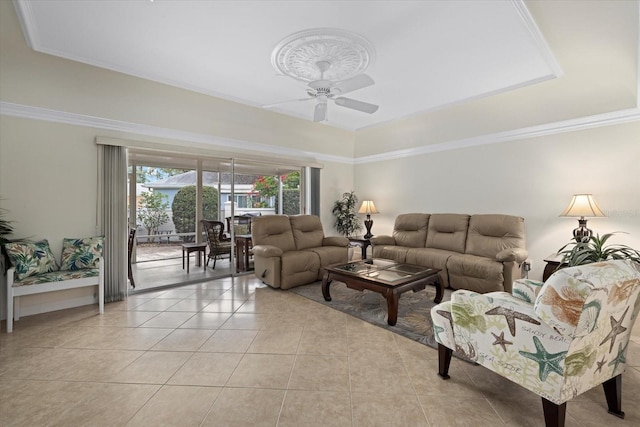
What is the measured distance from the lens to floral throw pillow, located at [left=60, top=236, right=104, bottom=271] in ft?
11.1

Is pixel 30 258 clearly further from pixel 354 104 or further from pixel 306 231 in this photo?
pixel 354 104

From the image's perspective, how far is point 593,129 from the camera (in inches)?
148

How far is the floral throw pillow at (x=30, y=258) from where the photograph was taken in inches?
117

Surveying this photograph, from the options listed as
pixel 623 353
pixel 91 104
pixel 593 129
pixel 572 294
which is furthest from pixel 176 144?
pixel 593 129

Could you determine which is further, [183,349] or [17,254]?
[17,254]

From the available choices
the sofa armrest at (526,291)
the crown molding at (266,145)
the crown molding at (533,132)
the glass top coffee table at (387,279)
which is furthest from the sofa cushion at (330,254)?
the sofa armrest at (526,291)

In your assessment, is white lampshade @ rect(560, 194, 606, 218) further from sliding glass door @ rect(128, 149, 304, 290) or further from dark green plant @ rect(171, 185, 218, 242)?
dark green plant @ rect(171, 185, 218, 242)

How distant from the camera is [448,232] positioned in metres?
4.83

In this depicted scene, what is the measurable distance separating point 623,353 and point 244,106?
17.1ft

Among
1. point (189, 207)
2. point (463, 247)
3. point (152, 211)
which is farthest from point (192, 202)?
point (463, 247)

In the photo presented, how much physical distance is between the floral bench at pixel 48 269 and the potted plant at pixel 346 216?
433cm

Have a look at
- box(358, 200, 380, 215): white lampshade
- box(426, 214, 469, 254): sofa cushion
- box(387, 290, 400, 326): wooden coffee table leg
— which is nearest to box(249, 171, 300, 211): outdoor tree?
box(358, 200, 380, 215): white lampshade

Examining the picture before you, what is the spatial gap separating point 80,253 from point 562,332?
4508 mm

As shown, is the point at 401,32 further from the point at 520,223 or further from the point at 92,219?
the point at 92,219
